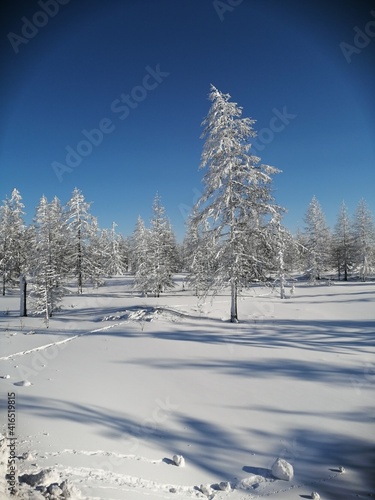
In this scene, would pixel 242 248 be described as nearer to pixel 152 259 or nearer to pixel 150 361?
pixel 150 361

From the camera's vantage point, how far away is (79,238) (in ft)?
116

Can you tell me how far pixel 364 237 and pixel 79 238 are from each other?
45.2 meters

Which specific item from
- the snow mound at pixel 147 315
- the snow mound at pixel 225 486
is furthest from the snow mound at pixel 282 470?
the snow mound at pixel 147 315

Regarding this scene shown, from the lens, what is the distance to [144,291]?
104 feet

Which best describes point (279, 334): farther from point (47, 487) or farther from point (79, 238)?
point (79, 238)

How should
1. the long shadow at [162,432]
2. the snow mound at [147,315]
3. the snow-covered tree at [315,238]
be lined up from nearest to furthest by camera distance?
the long shadow at [162,432] < the snow mound at [147,315] < the snow-covered tree at [315,238]

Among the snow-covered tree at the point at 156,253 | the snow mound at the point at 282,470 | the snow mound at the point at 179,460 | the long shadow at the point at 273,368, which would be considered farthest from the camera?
the snow-covered tree at the point at 156,253

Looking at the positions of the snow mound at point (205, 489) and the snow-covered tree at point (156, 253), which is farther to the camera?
the snow-covered tree at point (156, 253)

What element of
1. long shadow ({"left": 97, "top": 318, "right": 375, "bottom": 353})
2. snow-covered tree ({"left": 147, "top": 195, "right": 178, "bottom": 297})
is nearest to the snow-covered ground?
long shadow ({"left": 97, "top": 318, "right": 375, "bottom": 353})

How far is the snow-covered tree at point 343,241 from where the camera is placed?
4756 cm

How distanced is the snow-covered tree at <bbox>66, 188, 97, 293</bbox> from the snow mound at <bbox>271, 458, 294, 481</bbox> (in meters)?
33.9

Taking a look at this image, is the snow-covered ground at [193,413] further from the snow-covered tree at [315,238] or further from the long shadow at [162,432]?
the snow-covered tree at [315,238]

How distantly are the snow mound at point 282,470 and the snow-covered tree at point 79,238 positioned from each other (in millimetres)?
33909

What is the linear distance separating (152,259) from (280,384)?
83.8ft
